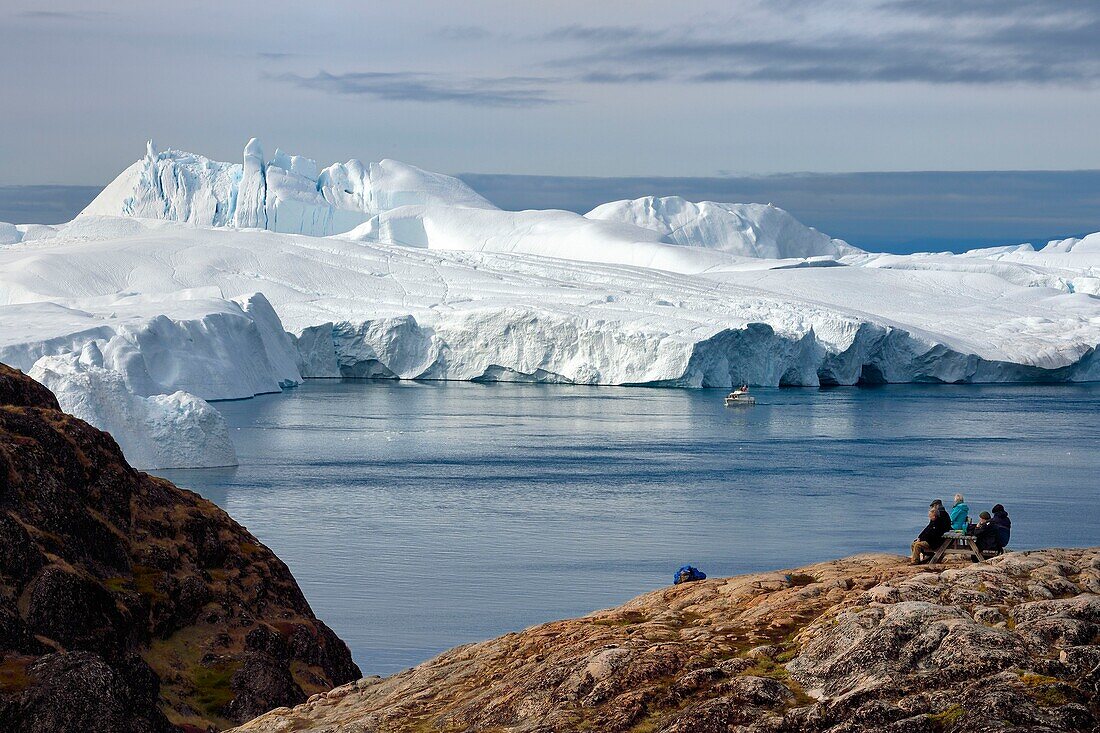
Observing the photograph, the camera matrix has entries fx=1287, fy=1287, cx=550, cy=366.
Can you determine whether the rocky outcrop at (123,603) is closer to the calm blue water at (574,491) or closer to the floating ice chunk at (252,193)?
the calm blue water at (574,491)

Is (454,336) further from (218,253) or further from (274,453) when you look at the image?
(274,453)

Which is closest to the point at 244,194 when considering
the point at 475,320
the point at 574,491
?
the point at 475,320

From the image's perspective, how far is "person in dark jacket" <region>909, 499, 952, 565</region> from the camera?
8.13 meters

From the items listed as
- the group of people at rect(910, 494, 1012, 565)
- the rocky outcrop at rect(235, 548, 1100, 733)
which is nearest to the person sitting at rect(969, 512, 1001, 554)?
the group of people at rect(910, 494, 1012, 565)

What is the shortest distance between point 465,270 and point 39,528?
5972 centimetres

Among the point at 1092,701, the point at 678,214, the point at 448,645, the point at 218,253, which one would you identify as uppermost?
the point at 678,214

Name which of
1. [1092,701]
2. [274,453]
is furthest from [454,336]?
[1092,701]

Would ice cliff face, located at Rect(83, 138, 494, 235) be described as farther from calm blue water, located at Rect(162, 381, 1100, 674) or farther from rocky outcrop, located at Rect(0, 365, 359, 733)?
rocky outcrop, located at Rect(0, 365, 359, 733)

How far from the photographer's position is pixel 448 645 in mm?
13516

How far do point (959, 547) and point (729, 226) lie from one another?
112509 mm

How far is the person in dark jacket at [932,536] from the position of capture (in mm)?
8134

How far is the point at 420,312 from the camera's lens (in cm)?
5866

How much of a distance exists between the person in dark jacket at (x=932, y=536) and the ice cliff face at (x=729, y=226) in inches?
4285

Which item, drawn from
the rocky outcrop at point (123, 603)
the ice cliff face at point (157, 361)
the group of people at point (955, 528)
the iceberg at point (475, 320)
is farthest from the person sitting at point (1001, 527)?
the iceberg at point (475, 320)
